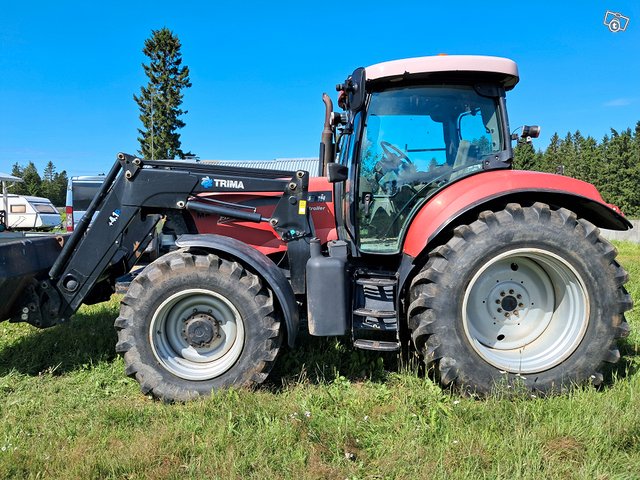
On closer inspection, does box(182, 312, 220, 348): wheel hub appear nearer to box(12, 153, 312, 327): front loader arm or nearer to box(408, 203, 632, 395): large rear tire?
box(12, 153, 312, 327): front loader arm

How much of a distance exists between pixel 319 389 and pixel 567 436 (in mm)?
1634

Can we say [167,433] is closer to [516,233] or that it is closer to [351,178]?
[351,178]

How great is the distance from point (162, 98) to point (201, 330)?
38.8 metres

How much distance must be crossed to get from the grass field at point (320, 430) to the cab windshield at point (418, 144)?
1.26 meters

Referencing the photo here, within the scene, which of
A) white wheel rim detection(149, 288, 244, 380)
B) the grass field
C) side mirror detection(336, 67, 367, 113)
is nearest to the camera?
the grass field

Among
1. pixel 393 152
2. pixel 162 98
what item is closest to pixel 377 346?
pixel 393 152

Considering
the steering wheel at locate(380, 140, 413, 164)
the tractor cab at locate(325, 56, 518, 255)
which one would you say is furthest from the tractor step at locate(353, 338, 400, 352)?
the steering wheel at locate(380, 140, 413, 164)

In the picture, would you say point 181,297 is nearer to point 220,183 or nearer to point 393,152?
point 220,183

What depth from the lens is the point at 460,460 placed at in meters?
2.49

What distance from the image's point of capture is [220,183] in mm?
3803

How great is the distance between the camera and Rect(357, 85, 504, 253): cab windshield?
3.65 metres

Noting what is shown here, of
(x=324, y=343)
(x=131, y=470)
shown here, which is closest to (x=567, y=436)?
(x=324, y=343)

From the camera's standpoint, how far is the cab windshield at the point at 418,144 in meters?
3.65

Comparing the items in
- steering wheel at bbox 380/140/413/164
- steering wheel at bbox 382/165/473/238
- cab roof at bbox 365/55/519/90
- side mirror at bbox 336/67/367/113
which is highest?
cab roof at bbox 365/55/519/90
